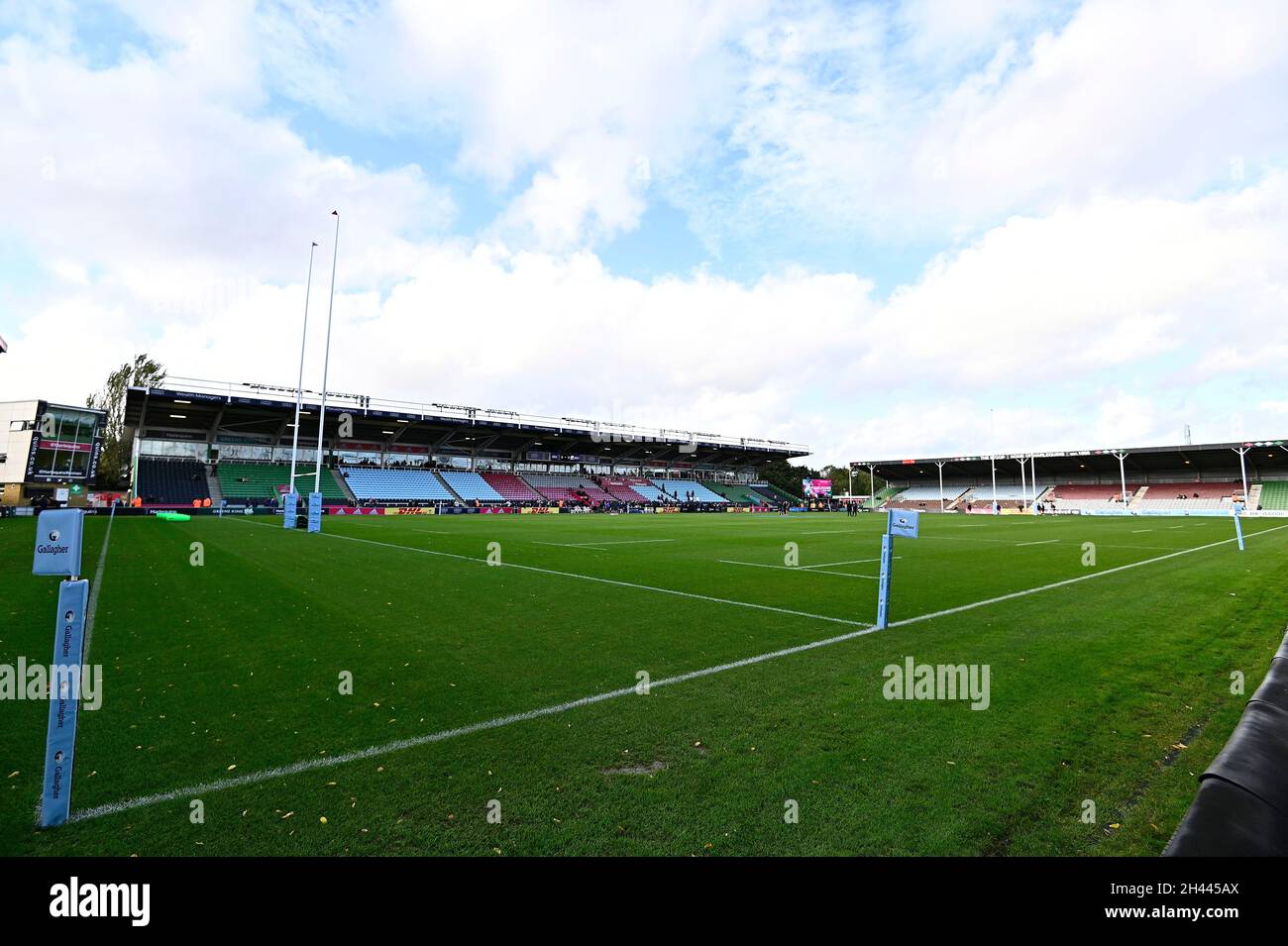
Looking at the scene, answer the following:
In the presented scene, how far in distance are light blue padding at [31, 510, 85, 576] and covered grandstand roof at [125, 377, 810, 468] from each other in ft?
163

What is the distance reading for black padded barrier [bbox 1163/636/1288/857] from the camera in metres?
2.80

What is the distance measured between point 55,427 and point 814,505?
82.7 m

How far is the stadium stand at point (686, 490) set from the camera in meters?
75.3

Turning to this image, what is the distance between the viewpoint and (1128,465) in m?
75.8

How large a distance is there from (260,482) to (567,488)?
100 ft

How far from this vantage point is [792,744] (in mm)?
4309

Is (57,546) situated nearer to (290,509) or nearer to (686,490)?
(290,509)

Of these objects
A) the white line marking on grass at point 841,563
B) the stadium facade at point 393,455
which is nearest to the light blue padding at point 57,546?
the white line marking on grass at point 841,563

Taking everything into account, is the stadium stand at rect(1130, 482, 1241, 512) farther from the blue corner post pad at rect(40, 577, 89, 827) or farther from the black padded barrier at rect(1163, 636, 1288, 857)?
the blue corner post pad at rect(40, 577, 89, 827)

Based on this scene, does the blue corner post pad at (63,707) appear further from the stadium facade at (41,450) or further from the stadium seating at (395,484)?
the stadium facade at (41,450)

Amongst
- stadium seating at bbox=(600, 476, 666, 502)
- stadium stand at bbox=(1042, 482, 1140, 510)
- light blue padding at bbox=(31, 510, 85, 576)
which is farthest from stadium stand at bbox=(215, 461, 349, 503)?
stadium stand at bbox=(1042, 482, 1140, 510)

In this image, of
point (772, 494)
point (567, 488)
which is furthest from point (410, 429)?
point (772, 494)
